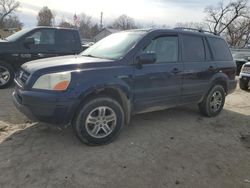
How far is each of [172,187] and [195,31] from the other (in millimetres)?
3628

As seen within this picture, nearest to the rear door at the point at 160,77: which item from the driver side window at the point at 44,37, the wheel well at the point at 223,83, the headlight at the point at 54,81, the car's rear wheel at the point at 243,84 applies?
the headlight at the point at 54,81

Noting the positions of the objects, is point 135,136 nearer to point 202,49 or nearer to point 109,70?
point 109,70

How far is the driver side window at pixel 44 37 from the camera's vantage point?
8.33m

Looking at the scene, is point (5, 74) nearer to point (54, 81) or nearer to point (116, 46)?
point (116, 46)

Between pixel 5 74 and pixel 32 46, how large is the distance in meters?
1.11

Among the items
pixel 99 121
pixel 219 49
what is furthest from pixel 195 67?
pixel 99 121

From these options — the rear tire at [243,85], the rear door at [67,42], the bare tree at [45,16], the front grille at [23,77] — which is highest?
the bare tree at [45,16]

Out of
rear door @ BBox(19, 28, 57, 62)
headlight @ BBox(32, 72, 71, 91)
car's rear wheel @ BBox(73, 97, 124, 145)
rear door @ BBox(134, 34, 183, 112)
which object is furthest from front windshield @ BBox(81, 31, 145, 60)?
rear door @ BBox(19, 28, 57, 62)

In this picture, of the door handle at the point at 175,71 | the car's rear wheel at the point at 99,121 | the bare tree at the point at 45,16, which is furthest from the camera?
the bare tree at the point at 45,16

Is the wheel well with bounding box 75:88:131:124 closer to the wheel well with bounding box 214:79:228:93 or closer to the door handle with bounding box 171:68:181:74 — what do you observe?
the door handle with bounding box 171:68:181:74

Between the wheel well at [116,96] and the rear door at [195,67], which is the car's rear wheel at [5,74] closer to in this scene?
the wheel well at [116,96]

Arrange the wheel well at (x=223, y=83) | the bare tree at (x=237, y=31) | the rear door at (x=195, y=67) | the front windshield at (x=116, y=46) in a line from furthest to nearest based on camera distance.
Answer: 1. the bare tree at (x=237, y=31)
2. the wheel well at (x=223, y=83)
3. the rear door at (x=195, y=67)
4. the front windshield at (x=116, y=46)

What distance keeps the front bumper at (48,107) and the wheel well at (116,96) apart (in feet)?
0.74

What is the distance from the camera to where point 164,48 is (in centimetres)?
499
